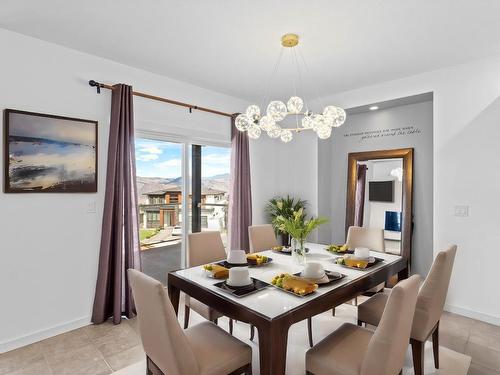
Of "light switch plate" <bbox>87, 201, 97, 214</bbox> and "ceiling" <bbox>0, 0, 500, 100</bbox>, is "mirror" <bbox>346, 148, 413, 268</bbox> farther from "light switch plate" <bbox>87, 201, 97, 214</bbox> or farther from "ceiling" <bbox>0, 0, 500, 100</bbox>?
"light switch plate" <bbox>87, 201, 97, 214</bbox>

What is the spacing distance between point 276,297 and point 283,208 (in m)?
2.85

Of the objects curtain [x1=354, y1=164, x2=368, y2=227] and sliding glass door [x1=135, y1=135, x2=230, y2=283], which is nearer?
sliding glass door [x1=135, y1=135, x2=230, y2=283]

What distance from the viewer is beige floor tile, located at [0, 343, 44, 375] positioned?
2189mm

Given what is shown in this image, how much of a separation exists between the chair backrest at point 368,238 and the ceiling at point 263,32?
5.86ft

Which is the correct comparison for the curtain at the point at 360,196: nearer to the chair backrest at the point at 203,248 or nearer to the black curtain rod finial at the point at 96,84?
the chair backrest at the point at 203,248

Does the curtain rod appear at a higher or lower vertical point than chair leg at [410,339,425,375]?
higher

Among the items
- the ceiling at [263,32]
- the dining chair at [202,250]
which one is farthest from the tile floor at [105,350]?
the ceiling at [263,32]

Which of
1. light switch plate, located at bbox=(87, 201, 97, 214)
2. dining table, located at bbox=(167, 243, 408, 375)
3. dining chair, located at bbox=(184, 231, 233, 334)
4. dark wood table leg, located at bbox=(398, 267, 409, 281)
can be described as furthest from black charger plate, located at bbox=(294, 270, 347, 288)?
light switch plate, located at bbox=(87, 201, 97, 214)

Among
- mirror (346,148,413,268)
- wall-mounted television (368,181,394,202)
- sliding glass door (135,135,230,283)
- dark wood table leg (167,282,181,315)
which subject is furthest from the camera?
wall-mounted television (368,181,394,202)

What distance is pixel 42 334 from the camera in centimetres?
260

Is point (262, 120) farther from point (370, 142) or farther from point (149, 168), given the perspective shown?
point (370, 142)

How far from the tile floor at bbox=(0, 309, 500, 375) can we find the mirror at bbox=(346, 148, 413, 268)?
115 cm

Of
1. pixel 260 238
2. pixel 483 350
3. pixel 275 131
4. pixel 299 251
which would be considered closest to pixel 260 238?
pixel 260 238

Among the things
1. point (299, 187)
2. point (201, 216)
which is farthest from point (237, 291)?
point (299, 187)
